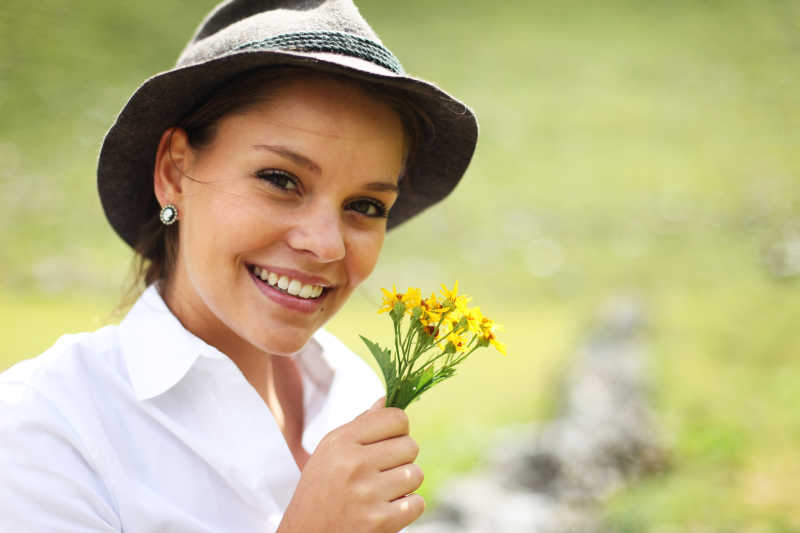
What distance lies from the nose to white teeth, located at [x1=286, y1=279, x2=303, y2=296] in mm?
81

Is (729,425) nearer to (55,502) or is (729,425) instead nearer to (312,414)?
(312,414)

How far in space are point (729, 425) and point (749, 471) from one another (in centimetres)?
64

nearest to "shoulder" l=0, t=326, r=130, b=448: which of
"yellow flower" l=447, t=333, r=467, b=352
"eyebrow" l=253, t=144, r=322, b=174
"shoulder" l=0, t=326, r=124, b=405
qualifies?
"shoulder" l=0, t=326, r=124, b=405

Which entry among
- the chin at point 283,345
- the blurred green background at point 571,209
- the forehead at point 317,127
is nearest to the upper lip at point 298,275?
the chin at point 283,345

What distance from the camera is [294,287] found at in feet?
5.14

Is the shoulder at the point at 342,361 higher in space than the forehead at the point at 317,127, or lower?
lower

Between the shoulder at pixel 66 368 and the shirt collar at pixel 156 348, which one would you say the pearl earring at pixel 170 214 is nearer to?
the shirt collar at pixel 156 348

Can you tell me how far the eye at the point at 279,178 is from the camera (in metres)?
1.53

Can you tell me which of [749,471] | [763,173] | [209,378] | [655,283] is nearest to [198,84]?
[209,378]

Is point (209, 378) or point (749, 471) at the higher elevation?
point (749, 471)

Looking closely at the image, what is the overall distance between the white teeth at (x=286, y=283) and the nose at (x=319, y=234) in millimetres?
84

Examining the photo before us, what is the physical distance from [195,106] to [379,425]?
957mm

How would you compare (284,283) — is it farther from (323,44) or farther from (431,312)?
(323,44)

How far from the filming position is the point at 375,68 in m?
1.52
